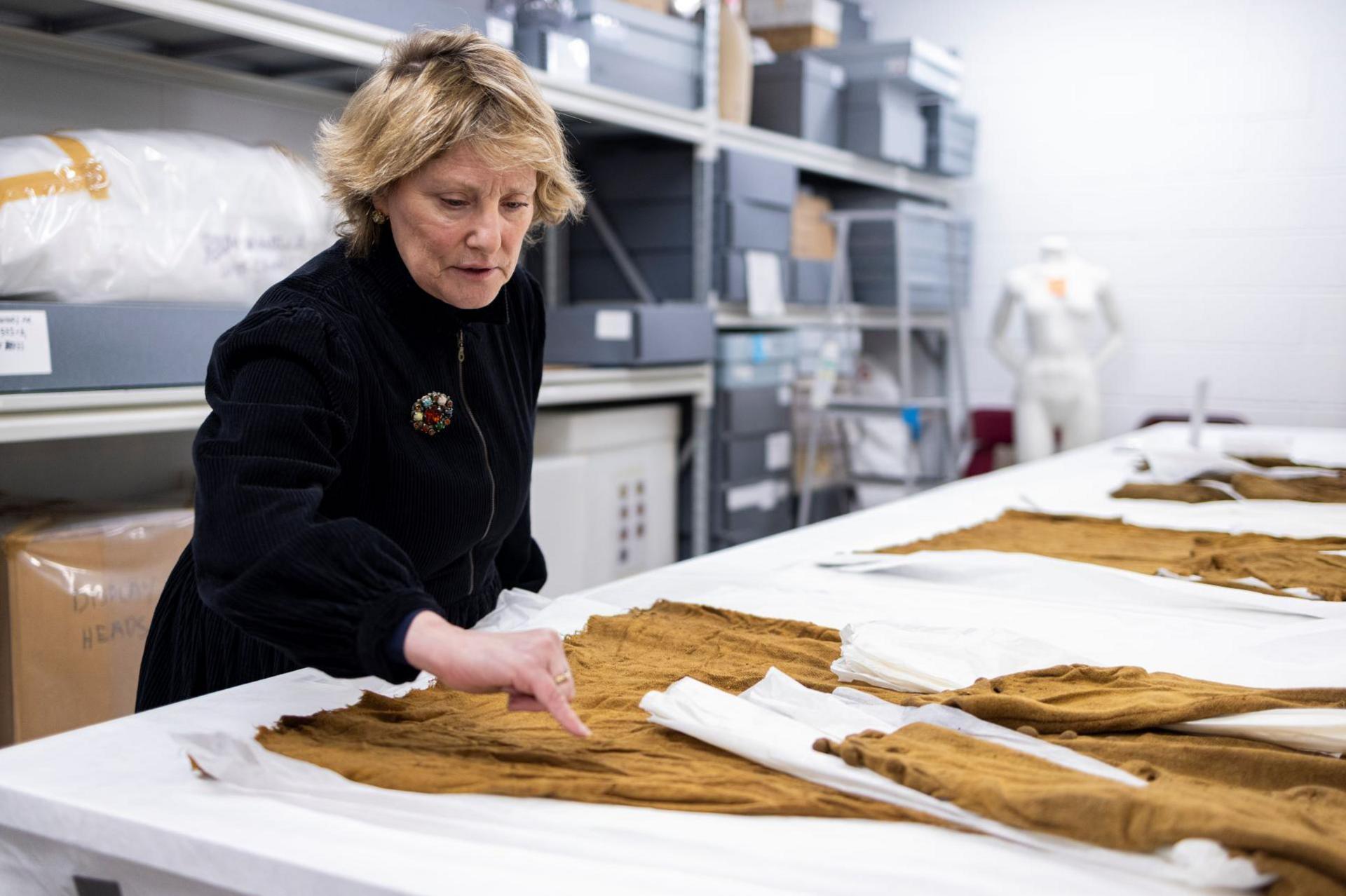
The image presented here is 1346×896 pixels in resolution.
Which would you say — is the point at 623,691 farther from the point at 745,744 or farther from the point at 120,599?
the point at 120,599

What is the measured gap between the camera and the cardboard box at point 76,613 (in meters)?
1.68

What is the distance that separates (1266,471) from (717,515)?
1.73 m

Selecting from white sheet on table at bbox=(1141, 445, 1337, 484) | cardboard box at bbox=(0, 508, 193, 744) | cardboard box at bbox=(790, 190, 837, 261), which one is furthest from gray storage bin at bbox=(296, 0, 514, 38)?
cardboard box at bbox=(790, 190, 837, 261)

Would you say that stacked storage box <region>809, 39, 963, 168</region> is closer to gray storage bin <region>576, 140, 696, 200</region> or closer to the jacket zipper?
gray storage bin <region>576, 140, 696, 200</region>

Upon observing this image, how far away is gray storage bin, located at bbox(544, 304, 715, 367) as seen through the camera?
3045 millimetres

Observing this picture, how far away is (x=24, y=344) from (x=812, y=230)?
9.89 ft

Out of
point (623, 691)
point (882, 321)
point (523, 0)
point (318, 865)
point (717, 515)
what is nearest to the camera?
point (318, 865)

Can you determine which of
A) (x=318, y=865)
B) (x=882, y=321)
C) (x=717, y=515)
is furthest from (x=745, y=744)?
(x=882, y=321)

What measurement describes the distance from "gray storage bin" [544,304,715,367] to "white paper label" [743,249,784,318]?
544mm

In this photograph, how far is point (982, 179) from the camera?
5.32 m

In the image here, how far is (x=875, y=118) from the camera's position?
164 inches

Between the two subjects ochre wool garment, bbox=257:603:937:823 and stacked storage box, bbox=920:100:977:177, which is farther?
stacked storage box, bbox=920:100:977:177

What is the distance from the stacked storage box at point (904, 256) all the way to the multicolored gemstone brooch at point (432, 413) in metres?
3.31

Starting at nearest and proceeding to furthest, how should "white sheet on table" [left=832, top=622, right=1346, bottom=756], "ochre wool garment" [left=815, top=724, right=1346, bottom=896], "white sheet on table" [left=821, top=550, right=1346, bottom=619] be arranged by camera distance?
"ochre wool garment" [left=815, top=724, right=1346, bottom=896] < "white sheet on table" [left=832, top=622, right=1346, bottom=756] < "white sheet on table" [left=821, top=550, right=1346, bottom=619]
